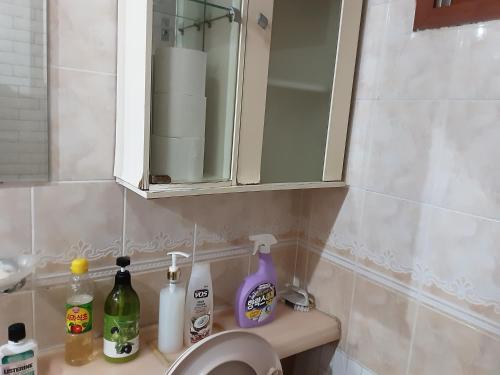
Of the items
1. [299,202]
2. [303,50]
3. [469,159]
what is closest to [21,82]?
[303,50]

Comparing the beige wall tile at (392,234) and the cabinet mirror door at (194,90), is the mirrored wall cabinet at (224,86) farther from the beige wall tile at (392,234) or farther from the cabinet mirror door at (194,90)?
the beige wall tile at (392,234)

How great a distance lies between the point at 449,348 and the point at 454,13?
707 millimetres

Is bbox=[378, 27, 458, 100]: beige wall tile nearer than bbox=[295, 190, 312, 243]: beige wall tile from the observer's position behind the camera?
Yes

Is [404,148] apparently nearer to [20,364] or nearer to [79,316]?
[79,316]

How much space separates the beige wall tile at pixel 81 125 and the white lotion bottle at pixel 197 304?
308 millimetres

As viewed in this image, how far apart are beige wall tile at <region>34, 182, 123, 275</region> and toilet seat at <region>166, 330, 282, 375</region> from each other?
0.31 m

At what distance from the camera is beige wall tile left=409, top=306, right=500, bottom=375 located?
85 centimetres

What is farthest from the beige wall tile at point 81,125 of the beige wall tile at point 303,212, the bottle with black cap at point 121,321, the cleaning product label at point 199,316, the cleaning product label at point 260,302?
the beige wall tile at point 303,212

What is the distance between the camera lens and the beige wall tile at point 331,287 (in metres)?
1.15

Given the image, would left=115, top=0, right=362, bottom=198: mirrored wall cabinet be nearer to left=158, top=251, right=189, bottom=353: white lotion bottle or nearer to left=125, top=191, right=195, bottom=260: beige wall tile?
left=125, top=191, right=195, bottom=260: beige wall tile

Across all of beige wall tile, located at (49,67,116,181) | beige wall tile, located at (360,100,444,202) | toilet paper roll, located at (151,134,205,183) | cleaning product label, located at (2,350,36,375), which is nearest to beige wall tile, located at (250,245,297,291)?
beige wall tile, located at (360,100,444,202)

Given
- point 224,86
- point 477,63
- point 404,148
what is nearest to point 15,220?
point 224,86

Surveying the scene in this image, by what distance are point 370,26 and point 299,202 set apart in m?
0.52

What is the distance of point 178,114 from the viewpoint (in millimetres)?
867
